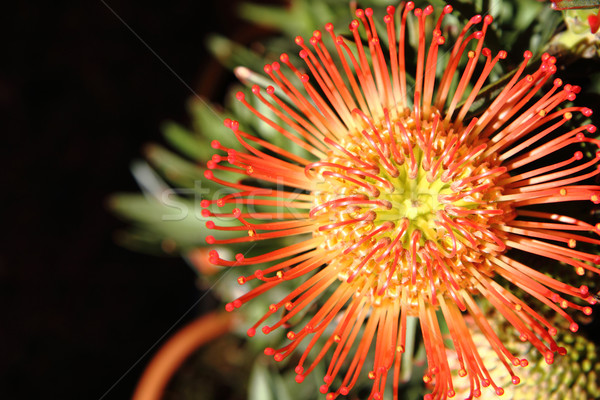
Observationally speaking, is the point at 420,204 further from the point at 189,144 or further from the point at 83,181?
the point at 83,181

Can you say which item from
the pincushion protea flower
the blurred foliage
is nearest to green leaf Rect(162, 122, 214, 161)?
the blurred foliage

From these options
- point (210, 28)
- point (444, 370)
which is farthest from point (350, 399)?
point (210, 28)

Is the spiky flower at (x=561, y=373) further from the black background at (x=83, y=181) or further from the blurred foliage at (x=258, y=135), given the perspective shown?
the black background at (x=83, y=181)

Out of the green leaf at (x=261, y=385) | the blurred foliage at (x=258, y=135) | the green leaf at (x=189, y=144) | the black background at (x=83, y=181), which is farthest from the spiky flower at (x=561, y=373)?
the black background at (x=83, y=181)

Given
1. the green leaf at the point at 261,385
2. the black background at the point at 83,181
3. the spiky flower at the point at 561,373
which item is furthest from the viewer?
the black background at the point at 83,181

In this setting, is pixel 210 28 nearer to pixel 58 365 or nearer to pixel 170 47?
pixel 170 47

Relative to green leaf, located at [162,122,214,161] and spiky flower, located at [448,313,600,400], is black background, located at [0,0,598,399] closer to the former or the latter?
green leaf, located at [162,122,214,161]
